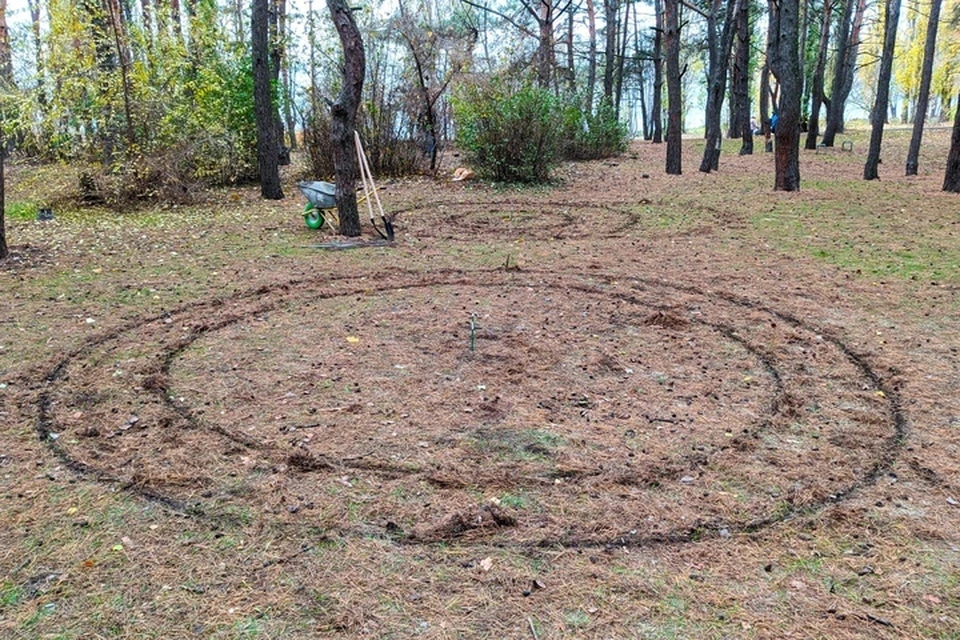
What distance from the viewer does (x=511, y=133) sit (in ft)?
36.9

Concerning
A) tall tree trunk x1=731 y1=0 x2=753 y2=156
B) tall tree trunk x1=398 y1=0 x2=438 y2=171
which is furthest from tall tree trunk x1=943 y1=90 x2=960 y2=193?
tall tree trunk x1=398 y1=0 x2=438 y2=171

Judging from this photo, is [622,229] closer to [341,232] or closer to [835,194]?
[341,232]

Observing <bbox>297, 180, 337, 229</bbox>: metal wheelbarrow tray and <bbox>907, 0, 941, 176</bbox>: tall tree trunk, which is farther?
<bbox>907, 0, 941, 176</bbox>: tall tree trunk

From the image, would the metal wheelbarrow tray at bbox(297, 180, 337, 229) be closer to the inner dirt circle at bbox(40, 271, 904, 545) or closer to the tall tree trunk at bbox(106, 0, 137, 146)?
the inner dirt circle at bbox(40, 271, 904, 545)

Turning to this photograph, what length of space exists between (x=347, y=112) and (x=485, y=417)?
464 centimetres

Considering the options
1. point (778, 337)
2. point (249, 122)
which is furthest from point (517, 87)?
point (778, 337)

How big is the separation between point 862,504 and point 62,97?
11.9 meters

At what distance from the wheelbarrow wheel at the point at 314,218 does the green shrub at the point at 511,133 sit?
431cm

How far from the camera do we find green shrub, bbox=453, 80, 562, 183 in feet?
36.6

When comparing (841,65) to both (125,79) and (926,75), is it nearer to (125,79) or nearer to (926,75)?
(926,75)

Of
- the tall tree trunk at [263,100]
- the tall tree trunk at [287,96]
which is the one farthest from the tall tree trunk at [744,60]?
the tall tree trunk at [263,100]

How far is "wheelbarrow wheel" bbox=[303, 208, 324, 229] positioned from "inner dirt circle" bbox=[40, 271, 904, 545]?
3055mm

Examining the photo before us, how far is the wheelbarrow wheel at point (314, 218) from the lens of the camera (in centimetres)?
783

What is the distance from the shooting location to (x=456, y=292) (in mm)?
5332
